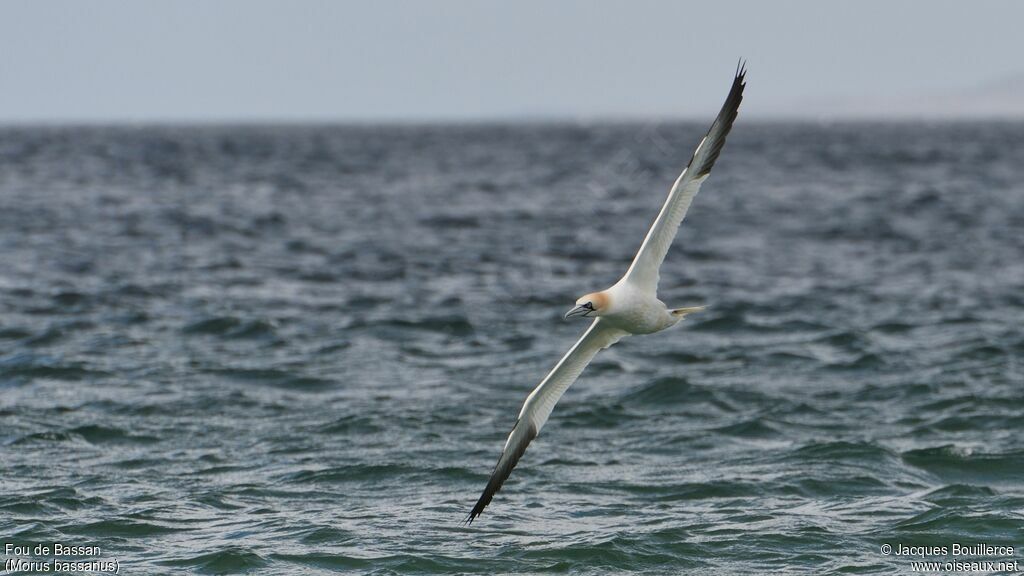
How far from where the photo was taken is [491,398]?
18.8m

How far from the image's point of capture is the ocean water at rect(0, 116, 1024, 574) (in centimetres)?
1296

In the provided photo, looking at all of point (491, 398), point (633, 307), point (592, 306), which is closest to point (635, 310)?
point (633, 307)

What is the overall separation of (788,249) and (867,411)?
17105 mm

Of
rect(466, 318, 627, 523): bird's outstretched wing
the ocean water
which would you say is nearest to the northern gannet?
rect(466, 318, 627, 523): bird's outstretched wing

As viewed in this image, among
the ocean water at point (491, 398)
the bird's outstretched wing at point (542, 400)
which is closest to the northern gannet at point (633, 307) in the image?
the bird's outstretched wing at point (542, 400)

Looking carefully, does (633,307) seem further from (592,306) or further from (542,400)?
(542,400)

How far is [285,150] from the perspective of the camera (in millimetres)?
107938

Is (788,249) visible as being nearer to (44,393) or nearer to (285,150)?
(44,393)

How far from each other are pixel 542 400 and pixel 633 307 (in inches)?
57.2

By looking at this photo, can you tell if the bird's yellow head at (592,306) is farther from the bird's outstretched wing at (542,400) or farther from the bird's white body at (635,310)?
the bird's outstretched wing at (542,400)

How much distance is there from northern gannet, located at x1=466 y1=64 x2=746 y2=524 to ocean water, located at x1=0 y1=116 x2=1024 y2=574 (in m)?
1.06

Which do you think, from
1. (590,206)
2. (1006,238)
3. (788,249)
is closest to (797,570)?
(788,249)

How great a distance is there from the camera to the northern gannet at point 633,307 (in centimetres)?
1209

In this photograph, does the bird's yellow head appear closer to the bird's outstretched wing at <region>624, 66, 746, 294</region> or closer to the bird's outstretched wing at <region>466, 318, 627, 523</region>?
the bird's outstretched wing at <region>466, 318, 627, 523</region>
